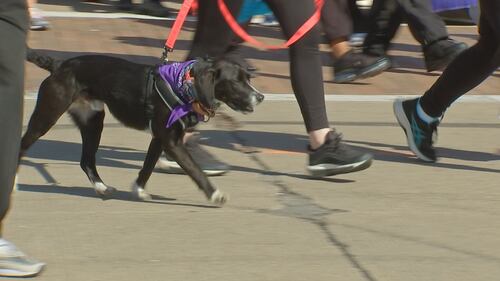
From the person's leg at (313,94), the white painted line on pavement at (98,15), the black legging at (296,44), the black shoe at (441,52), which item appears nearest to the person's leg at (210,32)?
the black legging at (296,44)

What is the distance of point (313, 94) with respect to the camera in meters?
5.72

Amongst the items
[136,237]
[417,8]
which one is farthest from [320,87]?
[417,8]

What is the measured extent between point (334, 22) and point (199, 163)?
10.1 feet

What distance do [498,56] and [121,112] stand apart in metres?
2.16

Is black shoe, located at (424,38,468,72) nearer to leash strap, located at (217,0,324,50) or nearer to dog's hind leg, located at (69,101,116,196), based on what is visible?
leash strap, located at (217,0,324,50)

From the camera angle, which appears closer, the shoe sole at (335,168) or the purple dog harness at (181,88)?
the purple dog harness at (181,88)

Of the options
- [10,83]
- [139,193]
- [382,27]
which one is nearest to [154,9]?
[382,27]

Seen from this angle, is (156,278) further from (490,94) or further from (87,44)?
(87,44)

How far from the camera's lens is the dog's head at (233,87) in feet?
16.5

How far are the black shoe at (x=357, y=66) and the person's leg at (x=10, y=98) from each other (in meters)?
4.33

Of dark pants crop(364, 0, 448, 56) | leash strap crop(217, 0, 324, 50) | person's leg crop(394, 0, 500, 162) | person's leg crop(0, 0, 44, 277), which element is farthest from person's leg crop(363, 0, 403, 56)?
person's leg crop(0, 0, 44, 277)

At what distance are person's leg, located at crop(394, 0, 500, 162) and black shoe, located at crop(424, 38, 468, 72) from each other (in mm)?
1660

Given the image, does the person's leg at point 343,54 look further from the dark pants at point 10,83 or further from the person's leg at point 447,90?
the dark pants at point 10,83

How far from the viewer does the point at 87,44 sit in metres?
9.98
